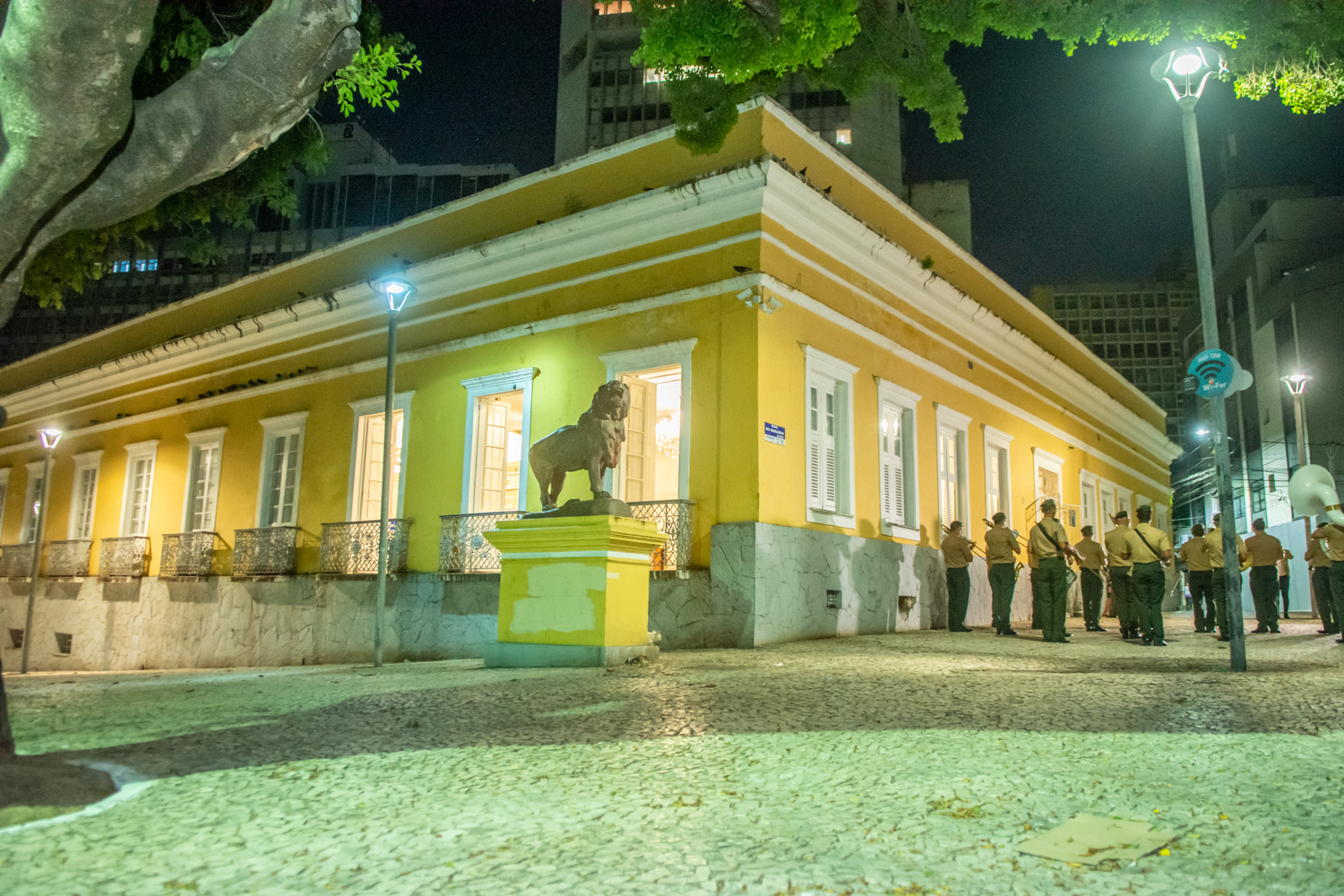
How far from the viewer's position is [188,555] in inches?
686

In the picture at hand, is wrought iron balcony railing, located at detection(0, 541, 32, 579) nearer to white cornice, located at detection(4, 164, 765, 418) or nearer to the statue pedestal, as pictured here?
white cornice, located at detection(4, 164, 765, 418)

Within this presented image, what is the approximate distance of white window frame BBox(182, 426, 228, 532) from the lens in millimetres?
17825

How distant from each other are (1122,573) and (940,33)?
7444 millimetres

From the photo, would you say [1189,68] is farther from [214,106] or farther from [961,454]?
[961,454]

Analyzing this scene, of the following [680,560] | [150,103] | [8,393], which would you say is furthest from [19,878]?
[8,393]

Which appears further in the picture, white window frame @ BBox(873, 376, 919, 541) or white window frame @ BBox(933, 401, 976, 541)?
white window frame @ BBox(933, 401, 976, 541)

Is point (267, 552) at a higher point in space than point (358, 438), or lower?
lower

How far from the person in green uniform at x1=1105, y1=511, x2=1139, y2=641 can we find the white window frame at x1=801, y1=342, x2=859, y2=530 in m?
3.21

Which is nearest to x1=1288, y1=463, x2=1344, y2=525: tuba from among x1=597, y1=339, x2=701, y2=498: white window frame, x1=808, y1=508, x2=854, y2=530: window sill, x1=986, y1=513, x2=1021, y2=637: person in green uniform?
x1=986, y1=513, x2=1021, y2=637: person in green uniform

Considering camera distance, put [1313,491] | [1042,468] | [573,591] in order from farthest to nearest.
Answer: [1042,468]
[1313,491]
[573,591]

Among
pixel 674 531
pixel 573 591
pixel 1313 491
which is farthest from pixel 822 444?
pixel 1313 491

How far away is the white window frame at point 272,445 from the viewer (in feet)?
53.3

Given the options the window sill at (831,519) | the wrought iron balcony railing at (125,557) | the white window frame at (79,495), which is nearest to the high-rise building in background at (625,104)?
the white window frame at (79,495)

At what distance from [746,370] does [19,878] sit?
9.03 meters
